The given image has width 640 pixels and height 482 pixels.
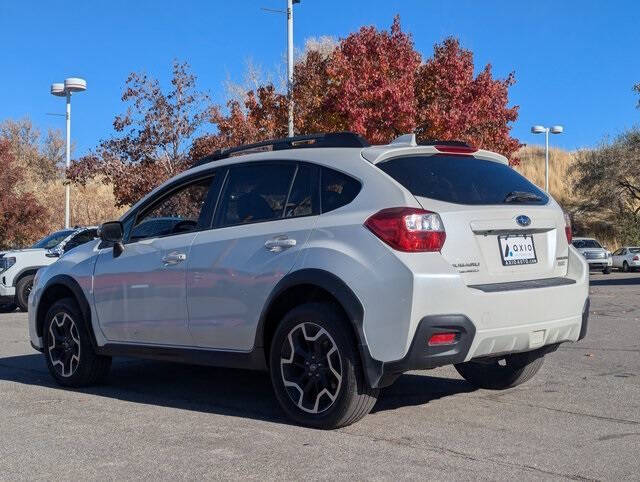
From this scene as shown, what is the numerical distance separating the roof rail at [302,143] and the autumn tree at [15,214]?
1040 inches

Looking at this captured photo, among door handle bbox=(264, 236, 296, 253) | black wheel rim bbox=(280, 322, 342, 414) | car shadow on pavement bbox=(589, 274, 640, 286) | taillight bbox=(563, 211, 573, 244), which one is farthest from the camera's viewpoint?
car shadow on pavement bbox=(589, 274, 640, 286)

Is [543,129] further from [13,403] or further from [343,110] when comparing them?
[13,403]

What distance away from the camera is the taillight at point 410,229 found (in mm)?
5180

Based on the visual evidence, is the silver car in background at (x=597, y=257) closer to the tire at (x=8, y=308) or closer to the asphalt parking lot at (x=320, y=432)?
the tire at (x=8, y=308)

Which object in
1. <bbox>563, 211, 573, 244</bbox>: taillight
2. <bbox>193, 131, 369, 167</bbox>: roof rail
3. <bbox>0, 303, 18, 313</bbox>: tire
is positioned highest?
<bbox>193, 131, 369, 167</bbox>: roof rail

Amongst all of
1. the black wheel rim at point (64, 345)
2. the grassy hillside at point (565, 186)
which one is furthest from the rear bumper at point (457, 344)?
the grassy hillside at point (565, 186)

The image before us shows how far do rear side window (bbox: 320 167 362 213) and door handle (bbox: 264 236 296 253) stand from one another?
1.02 feet

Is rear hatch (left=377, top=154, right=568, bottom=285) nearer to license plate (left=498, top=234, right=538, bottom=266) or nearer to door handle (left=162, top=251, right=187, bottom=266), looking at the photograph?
license plate (left=498, top=234, right=538, bottom=266)

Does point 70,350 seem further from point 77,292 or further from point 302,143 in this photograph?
point 302,143

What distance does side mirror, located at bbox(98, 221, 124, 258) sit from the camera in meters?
7.14

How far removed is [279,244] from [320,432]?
4.22 feet

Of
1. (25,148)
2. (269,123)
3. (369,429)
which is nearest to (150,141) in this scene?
(269,123)

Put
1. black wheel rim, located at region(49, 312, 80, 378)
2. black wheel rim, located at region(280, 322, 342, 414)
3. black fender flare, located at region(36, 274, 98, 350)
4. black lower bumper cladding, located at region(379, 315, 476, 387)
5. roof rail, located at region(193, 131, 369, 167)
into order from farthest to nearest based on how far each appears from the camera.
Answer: black wheel rim, located at region(49, 312, 80, 378) < black fender flare, located at region(36, 274, 98, 350) < roof rail, located at region(193, 131, 369, 167) < black wheel rim, located at region(280, 322, 342, 414) < black lower bumper cladding, located at region(379, 315, 476, 387)

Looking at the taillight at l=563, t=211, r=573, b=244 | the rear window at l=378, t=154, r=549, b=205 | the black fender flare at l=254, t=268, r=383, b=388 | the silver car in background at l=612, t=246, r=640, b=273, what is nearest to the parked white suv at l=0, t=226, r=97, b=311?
the black fender flare at l=254, t=268, r=383, b=388
